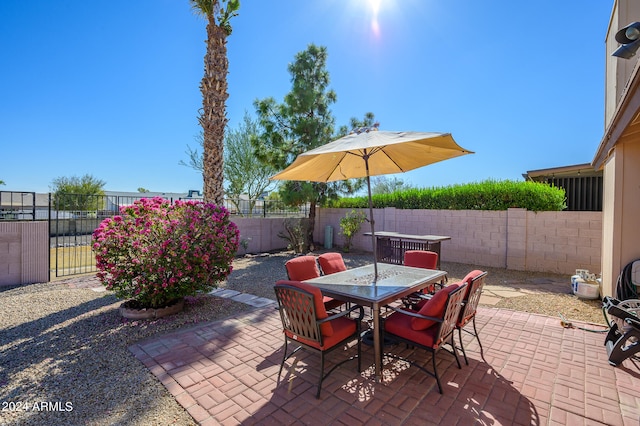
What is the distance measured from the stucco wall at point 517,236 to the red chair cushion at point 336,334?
7.21 metres

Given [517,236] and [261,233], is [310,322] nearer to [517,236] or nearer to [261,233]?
[517,236]

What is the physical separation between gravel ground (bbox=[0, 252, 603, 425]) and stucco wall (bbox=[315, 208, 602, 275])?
82 centimetres

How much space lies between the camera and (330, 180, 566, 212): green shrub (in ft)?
25.4

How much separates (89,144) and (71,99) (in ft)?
29.3

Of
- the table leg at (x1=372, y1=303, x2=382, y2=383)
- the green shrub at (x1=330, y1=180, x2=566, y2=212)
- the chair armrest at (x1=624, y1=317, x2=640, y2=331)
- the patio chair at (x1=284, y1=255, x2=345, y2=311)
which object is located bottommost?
the table leg at (x1=372, y1=303, x2=382, y2=383)

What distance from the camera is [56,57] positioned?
848 cm

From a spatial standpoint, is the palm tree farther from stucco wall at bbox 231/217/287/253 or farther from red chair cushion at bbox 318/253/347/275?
red chair cushion at bbox 318/253/347/275

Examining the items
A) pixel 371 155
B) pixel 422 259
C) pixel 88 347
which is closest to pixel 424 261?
pixel 422 259

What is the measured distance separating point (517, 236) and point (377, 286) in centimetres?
673

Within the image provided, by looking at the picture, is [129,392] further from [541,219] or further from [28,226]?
[541,219]

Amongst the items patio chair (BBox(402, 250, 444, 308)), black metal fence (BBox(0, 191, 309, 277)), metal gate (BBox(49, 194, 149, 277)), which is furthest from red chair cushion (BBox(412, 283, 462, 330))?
metal gate (BBox(49, 194, 149, 277))

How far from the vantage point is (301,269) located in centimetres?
409

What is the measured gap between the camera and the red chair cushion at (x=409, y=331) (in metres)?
2.62

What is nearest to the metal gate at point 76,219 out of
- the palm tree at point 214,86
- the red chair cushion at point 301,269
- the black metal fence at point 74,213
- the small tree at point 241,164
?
the black metal fence at point 74,213
